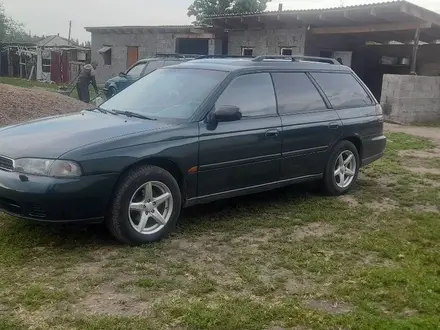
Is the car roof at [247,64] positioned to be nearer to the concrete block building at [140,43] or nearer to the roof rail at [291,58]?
the roof rail at [291,58]

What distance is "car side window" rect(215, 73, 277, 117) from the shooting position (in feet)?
18.0

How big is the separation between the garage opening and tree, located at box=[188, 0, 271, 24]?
32.0ft

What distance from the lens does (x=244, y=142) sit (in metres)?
5.43

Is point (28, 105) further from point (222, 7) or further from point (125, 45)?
point (222, 7)

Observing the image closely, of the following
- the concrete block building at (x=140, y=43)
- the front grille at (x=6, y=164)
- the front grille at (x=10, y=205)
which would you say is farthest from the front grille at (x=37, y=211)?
the concrete block building at (x=140, y=43)

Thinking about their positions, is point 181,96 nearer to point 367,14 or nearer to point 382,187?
point 382,187

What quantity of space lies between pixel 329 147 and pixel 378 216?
0.99 metres

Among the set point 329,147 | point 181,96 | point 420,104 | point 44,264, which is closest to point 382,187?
point 329,147

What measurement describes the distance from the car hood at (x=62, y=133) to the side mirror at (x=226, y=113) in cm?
47

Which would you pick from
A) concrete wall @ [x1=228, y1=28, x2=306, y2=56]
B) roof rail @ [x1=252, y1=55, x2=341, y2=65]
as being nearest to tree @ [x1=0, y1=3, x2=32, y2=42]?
concrete wall @ [x1=228, y1=28, x2=306, y2=56]

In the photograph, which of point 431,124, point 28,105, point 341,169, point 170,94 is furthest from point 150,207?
point 431,124

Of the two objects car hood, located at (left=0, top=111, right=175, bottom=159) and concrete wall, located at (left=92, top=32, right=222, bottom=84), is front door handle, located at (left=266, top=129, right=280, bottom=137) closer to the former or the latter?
car hood, located at (left=0, top=111, right=175, bottom=159)

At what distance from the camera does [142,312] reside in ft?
11.5

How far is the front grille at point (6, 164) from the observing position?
14.6 ft
